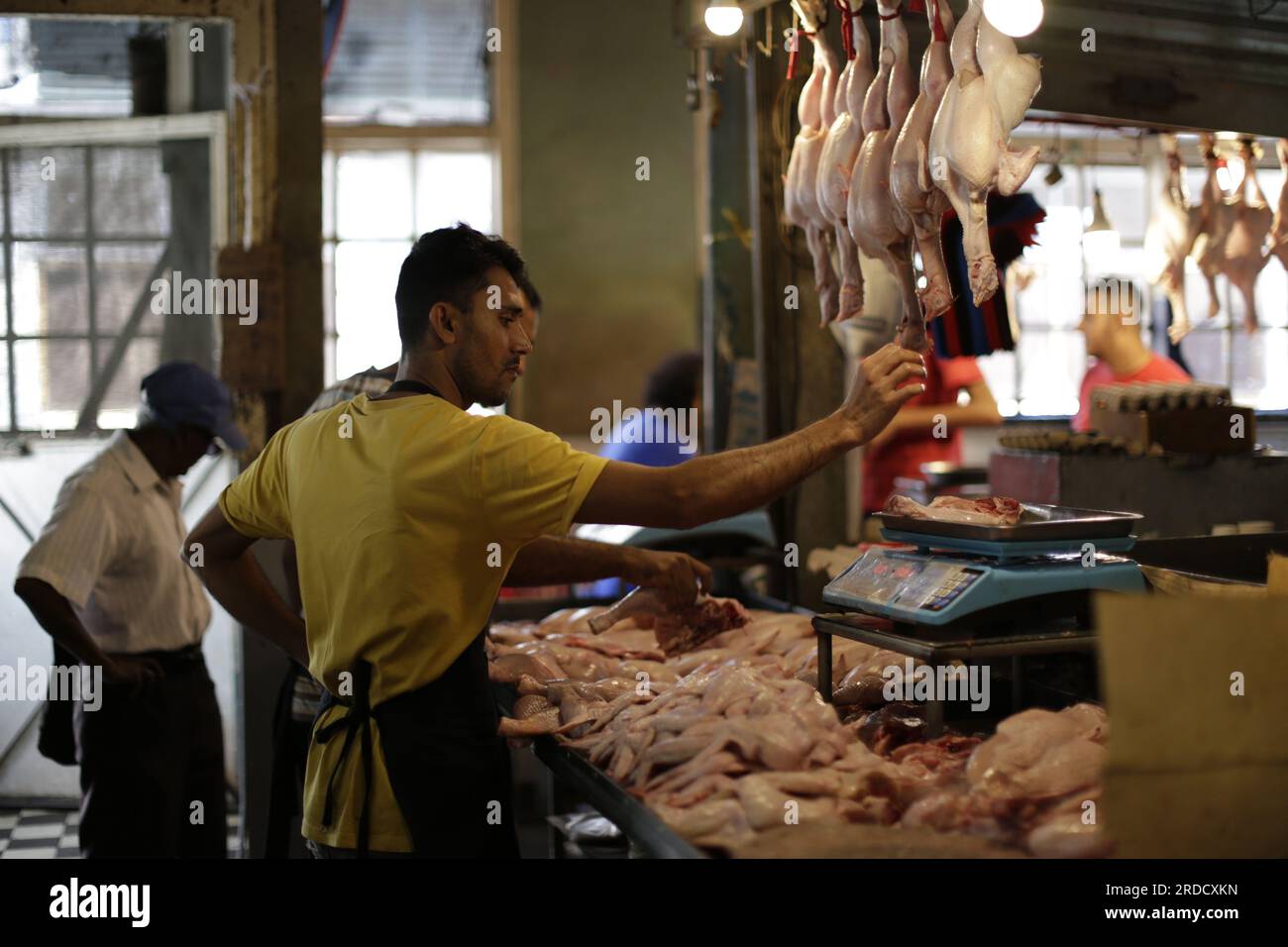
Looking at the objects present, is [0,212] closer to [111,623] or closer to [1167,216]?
[111,623]

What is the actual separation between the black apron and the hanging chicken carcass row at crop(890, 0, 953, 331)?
119cm

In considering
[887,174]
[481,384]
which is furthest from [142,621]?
[887,174]

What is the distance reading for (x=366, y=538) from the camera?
2.41m

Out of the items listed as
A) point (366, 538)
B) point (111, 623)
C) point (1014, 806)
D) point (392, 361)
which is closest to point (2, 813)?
point (111, 623)

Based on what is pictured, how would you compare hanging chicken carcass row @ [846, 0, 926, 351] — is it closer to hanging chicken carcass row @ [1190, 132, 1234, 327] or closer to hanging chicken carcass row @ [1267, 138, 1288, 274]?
hanging chicken carcass row @ [1267, 138, 1288, 274]

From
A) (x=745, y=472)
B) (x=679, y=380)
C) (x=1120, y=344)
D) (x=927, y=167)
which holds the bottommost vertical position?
(x=745, y=472)

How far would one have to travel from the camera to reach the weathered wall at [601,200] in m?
8.73

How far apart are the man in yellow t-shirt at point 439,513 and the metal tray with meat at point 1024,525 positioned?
308 mm

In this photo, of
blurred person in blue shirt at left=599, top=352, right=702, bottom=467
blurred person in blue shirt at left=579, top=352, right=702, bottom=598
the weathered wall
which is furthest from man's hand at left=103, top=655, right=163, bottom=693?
the weathered wall

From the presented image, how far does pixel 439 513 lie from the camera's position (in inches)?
93.4

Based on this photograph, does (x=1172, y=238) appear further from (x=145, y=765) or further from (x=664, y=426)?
(x=145, y=765)

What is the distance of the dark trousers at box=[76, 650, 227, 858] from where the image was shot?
158 inches

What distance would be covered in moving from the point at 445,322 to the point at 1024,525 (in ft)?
4.00

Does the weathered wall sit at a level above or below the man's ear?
above
